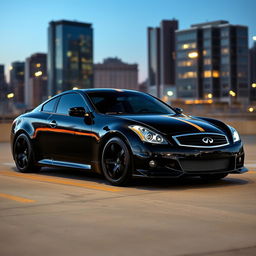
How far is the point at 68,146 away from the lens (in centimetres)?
993

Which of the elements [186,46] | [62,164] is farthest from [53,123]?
[186,46]

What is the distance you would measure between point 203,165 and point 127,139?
1.05 m

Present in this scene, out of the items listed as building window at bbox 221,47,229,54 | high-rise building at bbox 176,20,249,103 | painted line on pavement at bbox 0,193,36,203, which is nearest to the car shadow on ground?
painted line on pavement at bbox 0,193,36,203

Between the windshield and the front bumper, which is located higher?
the windshield

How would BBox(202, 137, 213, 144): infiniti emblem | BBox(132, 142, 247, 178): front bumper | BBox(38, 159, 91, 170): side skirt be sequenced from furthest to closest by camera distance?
BBox(38, 159, 91, 170): side skirt
BBox(202, 137, 213, 144): infiniti emblem
BBox(132, 142, 247, 178): front bumper

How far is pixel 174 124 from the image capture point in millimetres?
8867

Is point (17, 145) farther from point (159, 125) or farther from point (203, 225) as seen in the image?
point (203, 225)

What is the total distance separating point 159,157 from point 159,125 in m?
0.51

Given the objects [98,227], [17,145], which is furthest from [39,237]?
[17,145]

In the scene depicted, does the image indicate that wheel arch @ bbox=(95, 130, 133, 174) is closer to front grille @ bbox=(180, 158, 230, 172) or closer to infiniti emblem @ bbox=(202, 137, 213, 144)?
front grille @ bbox=(180, 158, 230, 172)

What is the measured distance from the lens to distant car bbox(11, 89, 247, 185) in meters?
8.51

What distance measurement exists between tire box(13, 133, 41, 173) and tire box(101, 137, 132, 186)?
7.21 ft

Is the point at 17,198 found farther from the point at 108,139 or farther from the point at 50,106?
the point at 50,106

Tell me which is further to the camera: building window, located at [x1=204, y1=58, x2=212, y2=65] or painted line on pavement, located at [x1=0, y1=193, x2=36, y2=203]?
building window, located at [x1=204, y1=58, x2=212, y2=65]
